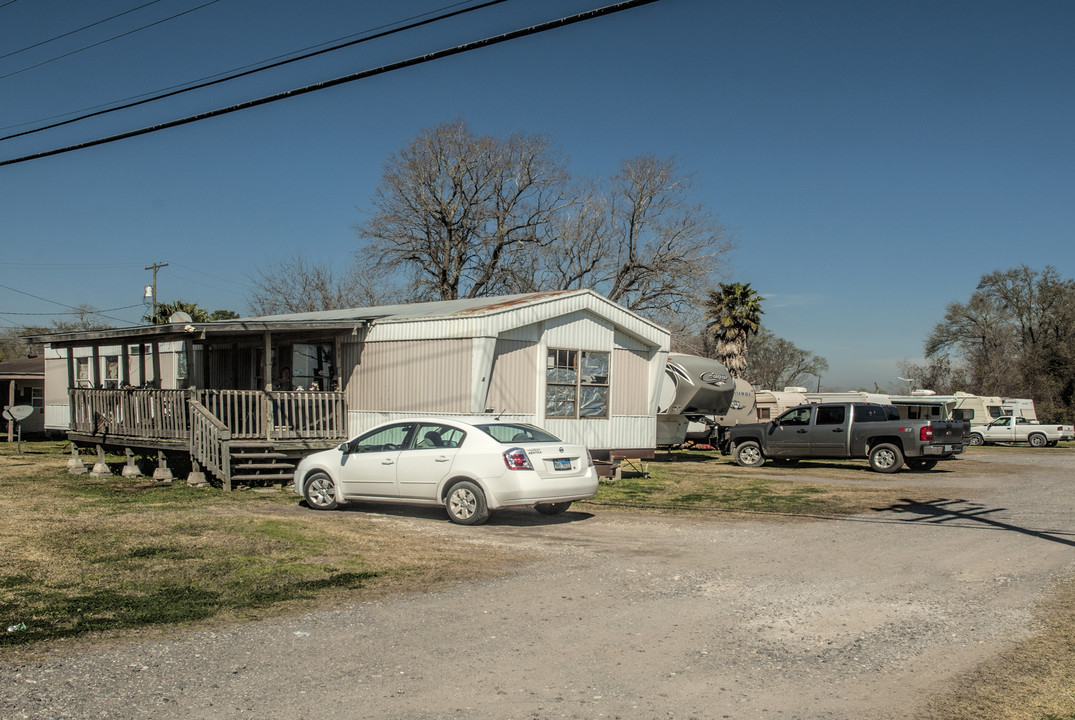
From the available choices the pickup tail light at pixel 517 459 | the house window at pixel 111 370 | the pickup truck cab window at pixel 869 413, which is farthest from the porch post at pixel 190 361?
the pickup truck cab window at pixel 869 413

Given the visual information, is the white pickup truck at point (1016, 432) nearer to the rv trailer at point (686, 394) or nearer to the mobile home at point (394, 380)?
the rv trailer at point (686, 394)

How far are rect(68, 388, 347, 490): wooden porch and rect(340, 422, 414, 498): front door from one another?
14.8 ft

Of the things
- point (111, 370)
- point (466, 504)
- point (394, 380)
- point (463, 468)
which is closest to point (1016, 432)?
point (394, 380)

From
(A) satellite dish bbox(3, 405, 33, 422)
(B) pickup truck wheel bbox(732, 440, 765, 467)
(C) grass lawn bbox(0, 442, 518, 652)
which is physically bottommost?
(B) pickup truck wheel bbox(732, 440, 765, 467)

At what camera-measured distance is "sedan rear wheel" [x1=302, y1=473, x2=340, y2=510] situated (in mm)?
13141

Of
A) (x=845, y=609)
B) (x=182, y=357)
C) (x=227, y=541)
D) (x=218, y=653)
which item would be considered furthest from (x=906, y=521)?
(x=182, y=357)

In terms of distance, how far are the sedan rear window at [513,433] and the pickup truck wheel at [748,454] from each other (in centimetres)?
1315

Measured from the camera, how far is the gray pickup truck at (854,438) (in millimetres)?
21547

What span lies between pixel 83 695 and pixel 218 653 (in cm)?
97

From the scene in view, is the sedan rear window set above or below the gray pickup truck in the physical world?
above

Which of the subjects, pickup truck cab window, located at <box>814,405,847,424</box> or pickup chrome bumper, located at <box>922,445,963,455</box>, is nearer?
pickup chrome bumper, located at <box>922,445,963,455</box>

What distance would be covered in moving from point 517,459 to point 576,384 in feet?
28.2

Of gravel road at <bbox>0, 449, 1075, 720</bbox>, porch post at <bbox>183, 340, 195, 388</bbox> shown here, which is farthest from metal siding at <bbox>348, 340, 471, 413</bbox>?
gravel road at <bbox>0, 449, 1075, 720</bbox>

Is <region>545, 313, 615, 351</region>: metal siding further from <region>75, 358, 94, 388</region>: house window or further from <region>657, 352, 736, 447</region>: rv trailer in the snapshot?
<region>75, 358, 94, 388</region>: house window
